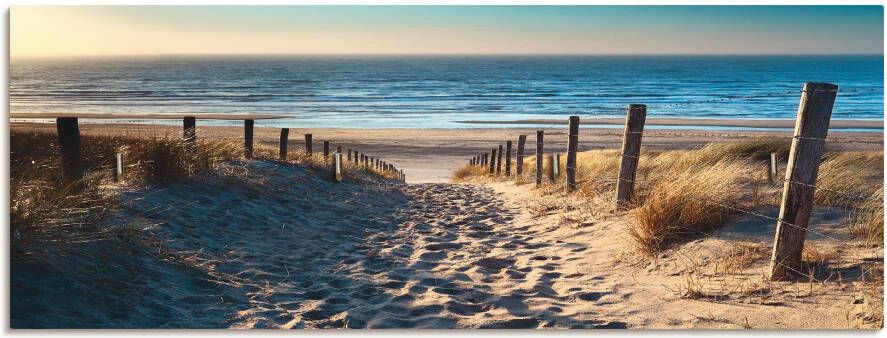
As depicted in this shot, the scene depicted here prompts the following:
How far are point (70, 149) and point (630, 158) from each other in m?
5.56

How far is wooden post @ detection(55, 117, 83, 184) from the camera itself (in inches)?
244

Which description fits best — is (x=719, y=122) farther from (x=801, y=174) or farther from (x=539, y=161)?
(x=801, y=174)

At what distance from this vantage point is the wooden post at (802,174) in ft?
14.7

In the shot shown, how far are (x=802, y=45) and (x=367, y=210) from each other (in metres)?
5.60

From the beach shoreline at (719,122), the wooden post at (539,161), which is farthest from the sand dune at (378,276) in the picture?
the beach shoreline at (719,122)

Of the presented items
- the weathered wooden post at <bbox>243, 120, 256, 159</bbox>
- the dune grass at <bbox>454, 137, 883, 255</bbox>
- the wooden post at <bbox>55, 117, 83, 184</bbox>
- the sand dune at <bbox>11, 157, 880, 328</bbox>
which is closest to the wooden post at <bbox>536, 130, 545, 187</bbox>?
the dune grass at <bbox>454, 137, 883, 255</bbox>

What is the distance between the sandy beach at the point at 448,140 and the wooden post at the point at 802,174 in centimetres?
1810

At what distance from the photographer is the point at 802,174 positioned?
4609mm

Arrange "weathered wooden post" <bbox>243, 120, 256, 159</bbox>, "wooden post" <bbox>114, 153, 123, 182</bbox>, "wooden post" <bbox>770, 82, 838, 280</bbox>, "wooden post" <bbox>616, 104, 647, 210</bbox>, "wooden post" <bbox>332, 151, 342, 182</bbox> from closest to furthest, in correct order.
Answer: "wooden post" <bbox>770, 82, 838, 280</bbox> → "wooden post" <bbox>114, 153, 123, 182</bbox> → "wooden post" <bbox>616, 104, 647, 210</bbox> → "weathered wooden post" <bbox>243, 120, 256, 159</bbox> → "wooden post" <bbox>332, 151, 342, 182</bbox>

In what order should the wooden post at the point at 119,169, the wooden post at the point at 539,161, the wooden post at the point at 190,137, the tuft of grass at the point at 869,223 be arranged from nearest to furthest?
the tuft of grass at the point at 869,223 < the wooden post at the point at 119,169 < the wooden post at the point at 190,137 < the wooden post at the point at 539,161

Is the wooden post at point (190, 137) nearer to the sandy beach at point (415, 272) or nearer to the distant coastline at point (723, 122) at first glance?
the sandy beach at point (415, 272)

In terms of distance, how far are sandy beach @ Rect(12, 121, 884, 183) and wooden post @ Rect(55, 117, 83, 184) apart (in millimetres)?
16448

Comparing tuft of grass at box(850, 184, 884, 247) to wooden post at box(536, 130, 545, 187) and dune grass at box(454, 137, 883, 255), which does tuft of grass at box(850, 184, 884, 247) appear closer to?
dune grass at box(454, 137, 883, 255)

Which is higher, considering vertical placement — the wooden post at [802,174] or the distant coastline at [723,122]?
the wooden post at [802,174]
